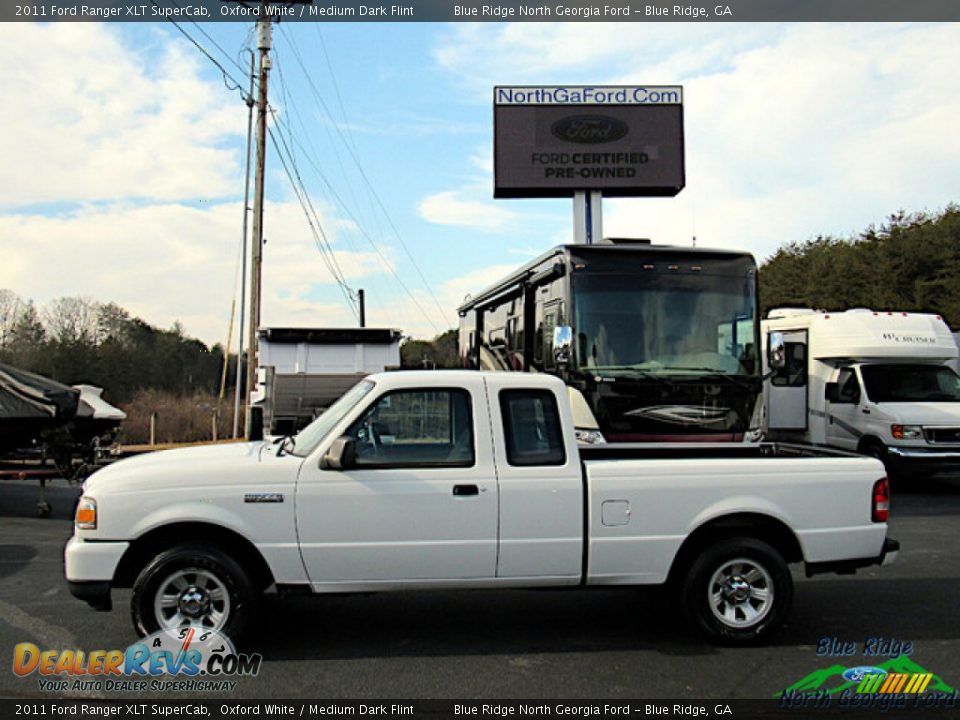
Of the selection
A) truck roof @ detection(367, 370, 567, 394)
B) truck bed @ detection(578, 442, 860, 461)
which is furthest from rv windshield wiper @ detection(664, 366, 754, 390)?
truck roof @ detection(367, 370, 567, 394)

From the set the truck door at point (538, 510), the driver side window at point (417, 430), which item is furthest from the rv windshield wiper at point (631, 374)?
the driver side window at point (417, 430)

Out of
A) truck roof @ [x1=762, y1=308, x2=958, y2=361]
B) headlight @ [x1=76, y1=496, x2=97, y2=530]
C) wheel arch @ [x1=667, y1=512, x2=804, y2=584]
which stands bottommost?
wheel arch @ [x1=667, y1=512, x2=804, y2=584]

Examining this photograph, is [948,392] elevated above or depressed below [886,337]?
below

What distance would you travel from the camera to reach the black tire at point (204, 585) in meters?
5.31

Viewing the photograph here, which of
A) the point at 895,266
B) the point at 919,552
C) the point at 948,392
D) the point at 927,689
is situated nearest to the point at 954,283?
the point at 895,266

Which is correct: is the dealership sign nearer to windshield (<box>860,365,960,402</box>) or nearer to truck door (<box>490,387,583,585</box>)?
windshield (<box>860,365,960,402</box>)

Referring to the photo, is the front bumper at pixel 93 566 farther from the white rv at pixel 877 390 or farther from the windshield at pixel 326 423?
the white rv at pixel 877 390

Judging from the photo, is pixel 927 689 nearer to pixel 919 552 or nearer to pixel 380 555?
pixel 380 555

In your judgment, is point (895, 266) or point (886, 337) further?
point (895, 266)

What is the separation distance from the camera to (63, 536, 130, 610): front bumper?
210 inches

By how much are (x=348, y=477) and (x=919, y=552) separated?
263 inches

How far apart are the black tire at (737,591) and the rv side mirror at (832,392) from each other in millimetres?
10099

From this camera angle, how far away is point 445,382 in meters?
5.84

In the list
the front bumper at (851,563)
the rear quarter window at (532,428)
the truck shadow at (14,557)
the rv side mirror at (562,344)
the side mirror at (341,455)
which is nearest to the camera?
the side mirror at (341,455)
